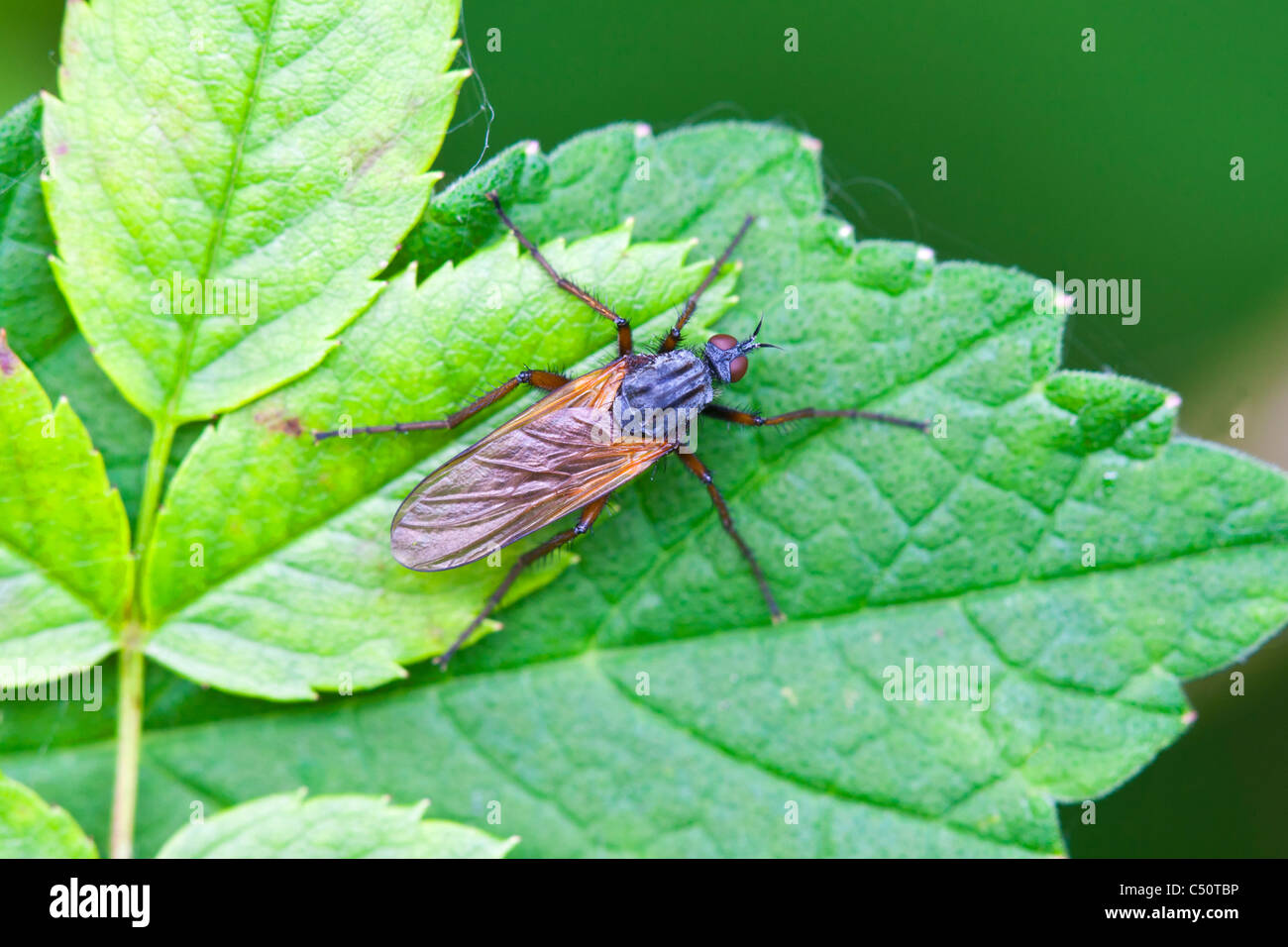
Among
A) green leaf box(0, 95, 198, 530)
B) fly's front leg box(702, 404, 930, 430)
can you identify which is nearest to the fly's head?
fly's front leg box(702, 404, 930, 430)

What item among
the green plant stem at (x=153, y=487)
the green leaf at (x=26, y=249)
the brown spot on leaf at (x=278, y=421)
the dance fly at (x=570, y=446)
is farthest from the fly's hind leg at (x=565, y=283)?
the green leaf at (x=26, y=249)

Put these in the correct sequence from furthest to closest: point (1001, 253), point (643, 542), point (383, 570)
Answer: point (1001, 253)
point (643, 542)
point (383, 570)

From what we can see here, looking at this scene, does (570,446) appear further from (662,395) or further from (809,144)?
(809,144)

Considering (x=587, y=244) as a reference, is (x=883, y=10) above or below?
above

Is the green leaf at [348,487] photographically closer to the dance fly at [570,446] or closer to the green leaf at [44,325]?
the dance fly at [570,446]

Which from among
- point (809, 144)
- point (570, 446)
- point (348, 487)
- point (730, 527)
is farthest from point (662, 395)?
point (348, 487)
